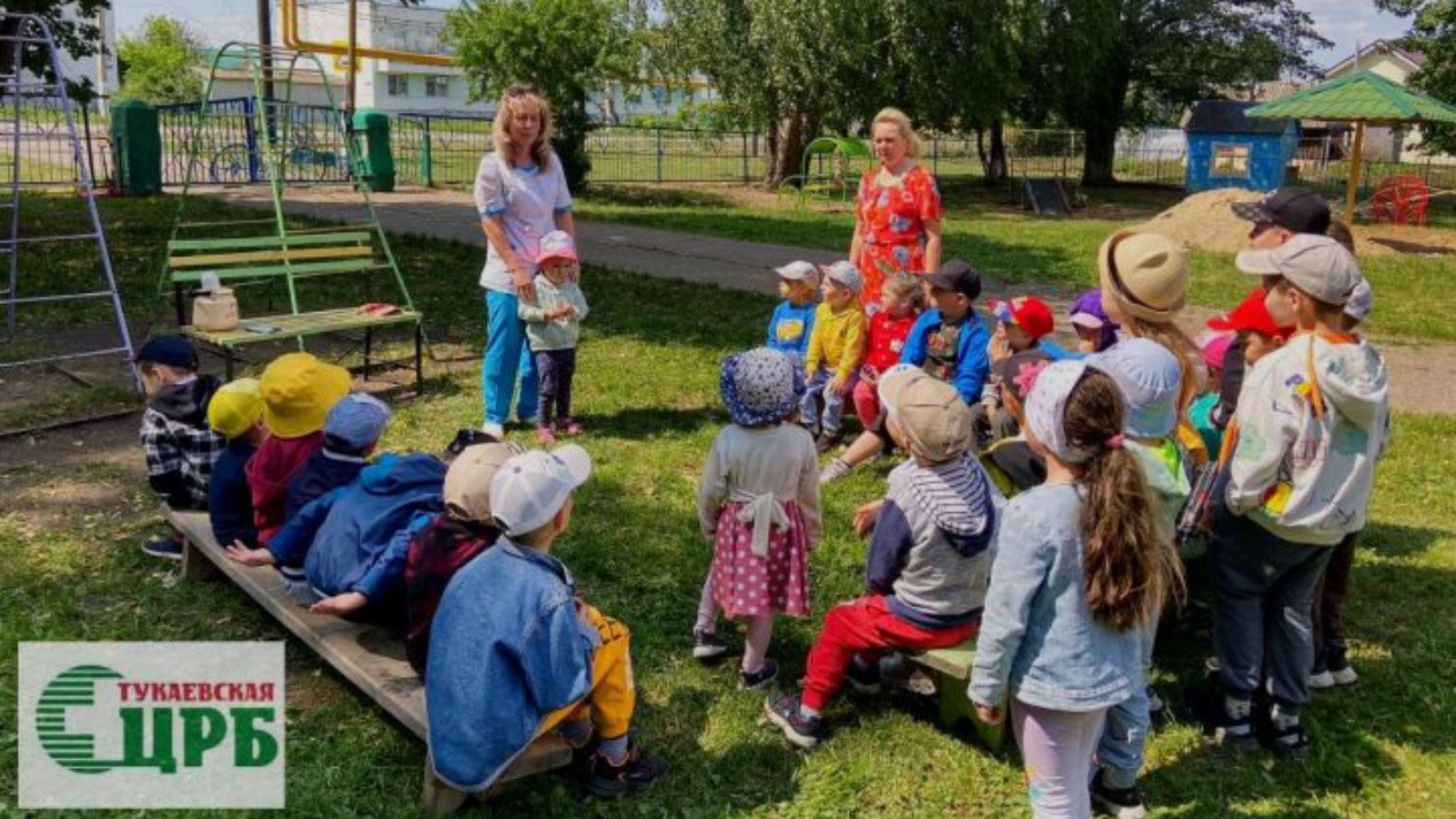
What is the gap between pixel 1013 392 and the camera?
154 inches

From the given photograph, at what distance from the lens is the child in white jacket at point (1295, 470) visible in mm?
3318

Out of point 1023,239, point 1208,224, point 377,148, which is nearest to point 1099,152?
point 1208,224

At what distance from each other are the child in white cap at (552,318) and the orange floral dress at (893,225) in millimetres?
1555

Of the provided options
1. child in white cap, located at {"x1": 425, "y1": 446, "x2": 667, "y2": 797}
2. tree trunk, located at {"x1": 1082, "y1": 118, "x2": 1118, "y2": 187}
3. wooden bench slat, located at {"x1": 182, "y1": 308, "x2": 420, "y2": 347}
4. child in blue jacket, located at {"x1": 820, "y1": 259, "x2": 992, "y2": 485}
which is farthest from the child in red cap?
tree trunk, located at {"x1": 1082, "y1": 118, "x2": 1118, "y2": 187}

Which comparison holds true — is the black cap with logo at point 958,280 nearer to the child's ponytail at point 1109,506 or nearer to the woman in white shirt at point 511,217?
the woman in white shirt at point 511,217

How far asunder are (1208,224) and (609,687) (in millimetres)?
15503

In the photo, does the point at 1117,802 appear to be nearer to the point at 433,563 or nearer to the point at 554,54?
the point at 433,563

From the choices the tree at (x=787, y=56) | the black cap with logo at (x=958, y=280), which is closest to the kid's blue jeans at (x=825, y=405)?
the black cap with logo at (x=958, y=280)

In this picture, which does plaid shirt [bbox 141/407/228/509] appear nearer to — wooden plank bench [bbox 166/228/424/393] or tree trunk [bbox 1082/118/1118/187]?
wooden plank bench [bbox 166/228/424/393]

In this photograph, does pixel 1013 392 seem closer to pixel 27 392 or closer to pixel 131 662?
pixel 131 662

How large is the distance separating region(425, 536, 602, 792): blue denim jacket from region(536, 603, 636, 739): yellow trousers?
0.16m

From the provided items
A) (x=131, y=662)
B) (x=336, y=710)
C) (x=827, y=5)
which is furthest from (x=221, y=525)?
(x=827, y=5)

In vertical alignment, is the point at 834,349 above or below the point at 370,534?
above

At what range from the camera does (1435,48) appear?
2638 cm
